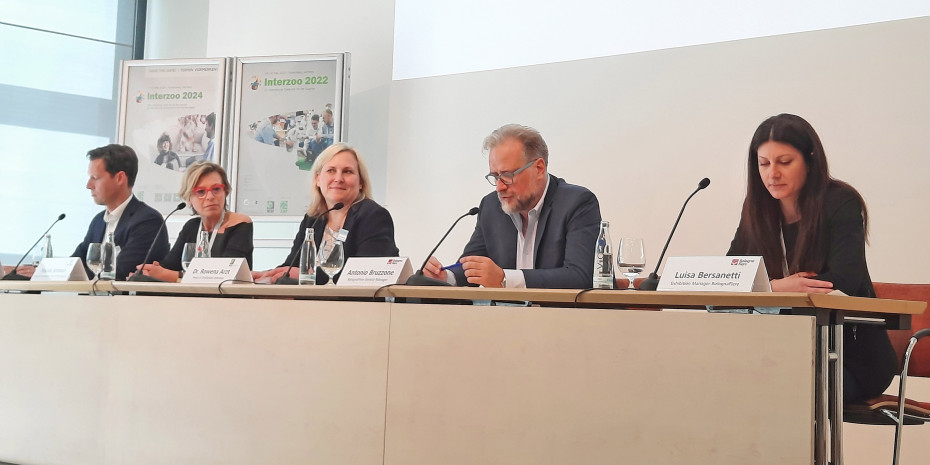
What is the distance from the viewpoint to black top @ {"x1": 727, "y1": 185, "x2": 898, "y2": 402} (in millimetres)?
2232

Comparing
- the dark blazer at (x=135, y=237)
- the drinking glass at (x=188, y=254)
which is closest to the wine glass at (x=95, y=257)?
the drinking glass at (x=188, y=254)

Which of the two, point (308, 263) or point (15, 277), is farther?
point (15, 277)

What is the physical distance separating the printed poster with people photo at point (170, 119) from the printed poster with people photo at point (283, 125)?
176 millimetres

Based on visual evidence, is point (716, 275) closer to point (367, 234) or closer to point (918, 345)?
point (918, 345)

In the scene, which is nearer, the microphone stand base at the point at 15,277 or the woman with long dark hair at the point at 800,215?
the woman with long dark hair at the point at 800,215

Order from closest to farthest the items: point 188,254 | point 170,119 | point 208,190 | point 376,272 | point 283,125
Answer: point 376,272 → point 188,254 → point 208,190 → point 283,125 → point 170,119

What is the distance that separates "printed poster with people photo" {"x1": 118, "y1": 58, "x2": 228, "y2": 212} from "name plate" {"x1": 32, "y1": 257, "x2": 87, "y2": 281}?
231 cm

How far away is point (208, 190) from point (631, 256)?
2207 mm

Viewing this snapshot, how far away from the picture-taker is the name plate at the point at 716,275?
1.79 m

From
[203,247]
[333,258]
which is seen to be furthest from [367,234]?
[333,258]

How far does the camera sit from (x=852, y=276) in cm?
240

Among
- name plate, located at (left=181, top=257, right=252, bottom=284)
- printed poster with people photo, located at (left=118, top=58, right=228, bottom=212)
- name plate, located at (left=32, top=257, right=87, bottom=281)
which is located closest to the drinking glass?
name plate, located at (left=181, top=257, right=252, bottom=284)

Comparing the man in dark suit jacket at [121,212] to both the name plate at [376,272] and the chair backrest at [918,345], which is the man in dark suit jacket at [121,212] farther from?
the chair backrest at [918,345]

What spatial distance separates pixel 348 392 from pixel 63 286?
46.6 inches
